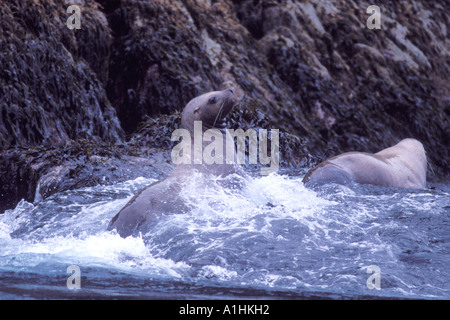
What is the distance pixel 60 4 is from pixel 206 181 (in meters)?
5.48

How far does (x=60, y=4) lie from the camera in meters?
10.8

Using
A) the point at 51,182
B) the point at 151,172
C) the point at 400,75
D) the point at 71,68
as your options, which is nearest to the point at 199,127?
the point at 151,172

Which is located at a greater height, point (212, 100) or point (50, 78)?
point (50, 78)

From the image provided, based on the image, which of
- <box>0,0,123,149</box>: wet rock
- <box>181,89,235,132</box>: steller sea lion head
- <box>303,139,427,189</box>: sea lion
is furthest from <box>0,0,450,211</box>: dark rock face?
<box>181,89,235,132</box>: steller sea lion head

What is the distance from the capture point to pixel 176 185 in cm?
643

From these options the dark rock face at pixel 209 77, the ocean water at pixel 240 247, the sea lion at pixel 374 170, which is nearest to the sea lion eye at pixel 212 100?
the ocean water at pixel 240 247

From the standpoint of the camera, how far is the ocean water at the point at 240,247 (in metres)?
4.47

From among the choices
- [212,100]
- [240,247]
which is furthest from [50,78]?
[240,247]

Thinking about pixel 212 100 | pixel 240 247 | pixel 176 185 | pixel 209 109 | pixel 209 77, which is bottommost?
pixel 240 247

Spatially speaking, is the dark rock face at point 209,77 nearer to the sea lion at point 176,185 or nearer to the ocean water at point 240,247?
the sea lion at point 176,185

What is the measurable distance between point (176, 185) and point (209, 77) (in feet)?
18.2

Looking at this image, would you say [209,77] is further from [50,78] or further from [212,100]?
[212,100]

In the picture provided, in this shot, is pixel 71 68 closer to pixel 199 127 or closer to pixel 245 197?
pixel 199 127

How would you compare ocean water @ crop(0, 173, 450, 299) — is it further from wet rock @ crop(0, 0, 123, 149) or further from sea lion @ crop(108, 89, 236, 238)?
→ wet rock @ crop(0, 0, 123, 149)
